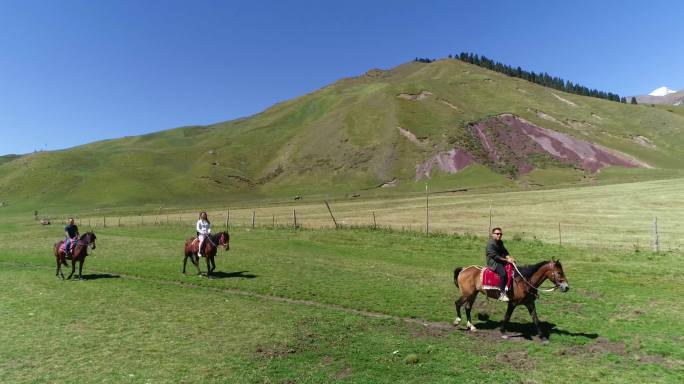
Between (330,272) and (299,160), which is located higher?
(299,160)

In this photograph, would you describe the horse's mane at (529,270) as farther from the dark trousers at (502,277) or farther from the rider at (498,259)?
the dark trousers at (502,277)

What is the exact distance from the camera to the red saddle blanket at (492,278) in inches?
582

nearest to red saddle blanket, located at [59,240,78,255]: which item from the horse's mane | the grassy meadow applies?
the horse's mane

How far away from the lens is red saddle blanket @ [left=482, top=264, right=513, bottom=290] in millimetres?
14781

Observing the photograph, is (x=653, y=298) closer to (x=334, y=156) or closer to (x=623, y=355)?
(x=623, y=355)

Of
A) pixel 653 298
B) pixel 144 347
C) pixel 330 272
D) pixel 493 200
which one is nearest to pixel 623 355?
pixel 653 298

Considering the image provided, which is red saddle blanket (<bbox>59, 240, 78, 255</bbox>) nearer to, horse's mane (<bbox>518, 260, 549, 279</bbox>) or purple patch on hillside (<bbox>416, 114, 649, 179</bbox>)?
horse's mane (<bbox>518, 260, 549, 279</bbox>)

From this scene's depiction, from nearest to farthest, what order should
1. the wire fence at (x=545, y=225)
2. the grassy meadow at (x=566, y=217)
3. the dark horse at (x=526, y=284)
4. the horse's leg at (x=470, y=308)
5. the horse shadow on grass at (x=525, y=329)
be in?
the dark horse at (x=526, y=284)
the horse shadow on grass at (x=525, y=329)
the horse's leg at (x=470, y=308)
the wire fence at (x=545, y=225)
the grassy meadow at (x=566, y=217)

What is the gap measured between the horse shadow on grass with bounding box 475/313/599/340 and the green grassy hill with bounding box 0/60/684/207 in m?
88.1

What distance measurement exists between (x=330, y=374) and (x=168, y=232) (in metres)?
42.5

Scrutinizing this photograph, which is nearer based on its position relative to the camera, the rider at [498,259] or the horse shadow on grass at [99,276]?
the rider at [498,259]

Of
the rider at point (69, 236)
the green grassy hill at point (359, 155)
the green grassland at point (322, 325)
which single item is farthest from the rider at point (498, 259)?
the green grassy hill at point (359, 155)

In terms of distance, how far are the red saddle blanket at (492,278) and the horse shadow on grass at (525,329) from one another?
1766 millimetres

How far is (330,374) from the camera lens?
11766 mm
